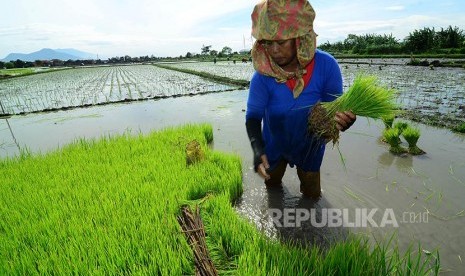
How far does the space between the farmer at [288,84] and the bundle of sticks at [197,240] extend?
0.59 meters

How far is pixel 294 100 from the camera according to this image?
7.52ft

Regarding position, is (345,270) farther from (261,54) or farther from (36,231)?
(36,231)

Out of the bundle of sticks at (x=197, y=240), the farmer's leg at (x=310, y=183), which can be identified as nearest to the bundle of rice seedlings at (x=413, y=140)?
the farmer's leg at (x=310, y=183)

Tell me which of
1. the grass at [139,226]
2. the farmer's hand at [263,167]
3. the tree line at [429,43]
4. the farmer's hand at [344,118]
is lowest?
the grass at [139,226]

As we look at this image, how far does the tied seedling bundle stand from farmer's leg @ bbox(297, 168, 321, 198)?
581mm

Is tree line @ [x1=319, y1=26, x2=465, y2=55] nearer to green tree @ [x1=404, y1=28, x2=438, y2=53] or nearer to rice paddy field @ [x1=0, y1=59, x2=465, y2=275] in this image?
green tree @ [x1=404, y1=28, x2=438, y2=53]

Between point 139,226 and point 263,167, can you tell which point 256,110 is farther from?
point 139,226

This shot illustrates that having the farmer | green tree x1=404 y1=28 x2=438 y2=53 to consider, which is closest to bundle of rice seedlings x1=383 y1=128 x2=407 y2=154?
the farmer

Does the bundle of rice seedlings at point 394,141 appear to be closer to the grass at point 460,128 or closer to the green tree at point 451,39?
the grass at point 460,128

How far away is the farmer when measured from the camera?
1.98 meters

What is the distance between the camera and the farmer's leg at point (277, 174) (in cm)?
292

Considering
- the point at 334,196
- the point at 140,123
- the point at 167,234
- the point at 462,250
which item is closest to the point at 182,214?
the point at 167,234

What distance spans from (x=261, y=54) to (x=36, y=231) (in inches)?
87.1

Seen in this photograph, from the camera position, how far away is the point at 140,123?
7.38 metres
